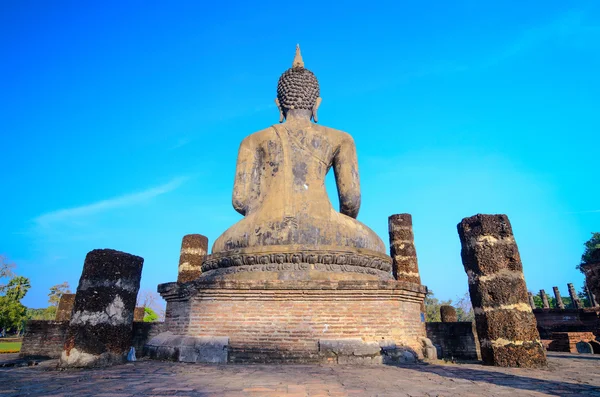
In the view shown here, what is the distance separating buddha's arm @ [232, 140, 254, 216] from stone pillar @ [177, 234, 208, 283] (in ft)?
25.2

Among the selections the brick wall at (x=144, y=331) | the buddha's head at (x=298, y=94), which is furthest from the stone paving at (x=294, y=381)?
the buddha's head at (x=298, y=94)

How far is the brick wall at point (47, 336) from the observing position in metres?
8.68

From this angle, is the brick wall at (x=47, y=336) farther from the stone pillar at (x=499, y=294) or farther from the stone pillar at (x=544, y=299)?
the stone pillar at (x=544, y=299)

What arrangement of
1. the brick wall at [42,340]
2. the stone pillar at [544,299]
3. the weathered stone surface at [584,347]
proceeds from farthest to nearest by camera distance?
the stone pillar at [544,299] → the weathered stone surface at [584,347] → the brick wall at [42,340]

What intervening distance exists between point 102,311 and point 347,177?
533 centimetres

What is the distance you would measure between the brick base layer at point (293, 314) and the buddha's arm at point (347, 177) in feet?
7.87

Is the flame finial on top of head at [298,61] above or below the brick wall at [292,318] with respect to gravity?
above

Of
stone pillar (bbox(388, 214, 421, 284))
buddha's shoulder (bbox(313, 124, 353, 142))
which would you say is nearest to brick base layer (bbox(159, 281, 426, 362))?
buddha's shoulder (bbox(313, 124, 353, 142))

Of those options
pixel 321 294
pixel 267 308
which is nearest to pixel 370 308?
pixel 321 294

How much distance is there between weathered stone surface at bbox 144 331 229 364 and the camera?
5863 mm

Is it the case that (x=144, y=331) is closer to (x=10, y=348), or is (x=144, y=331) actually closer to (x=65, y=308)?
(x=65, y=308)

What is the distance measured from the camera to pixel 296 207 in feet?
24.6

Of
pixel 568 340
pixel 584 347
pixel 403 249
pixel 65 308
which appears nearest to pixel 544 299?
pixel 403 249

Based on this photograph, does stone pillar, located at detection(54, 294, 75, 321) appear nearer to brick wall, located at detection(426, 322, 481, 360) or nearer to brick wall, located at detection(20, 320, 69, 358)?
brick wall, located at detection(20, 320, 69, 358)
